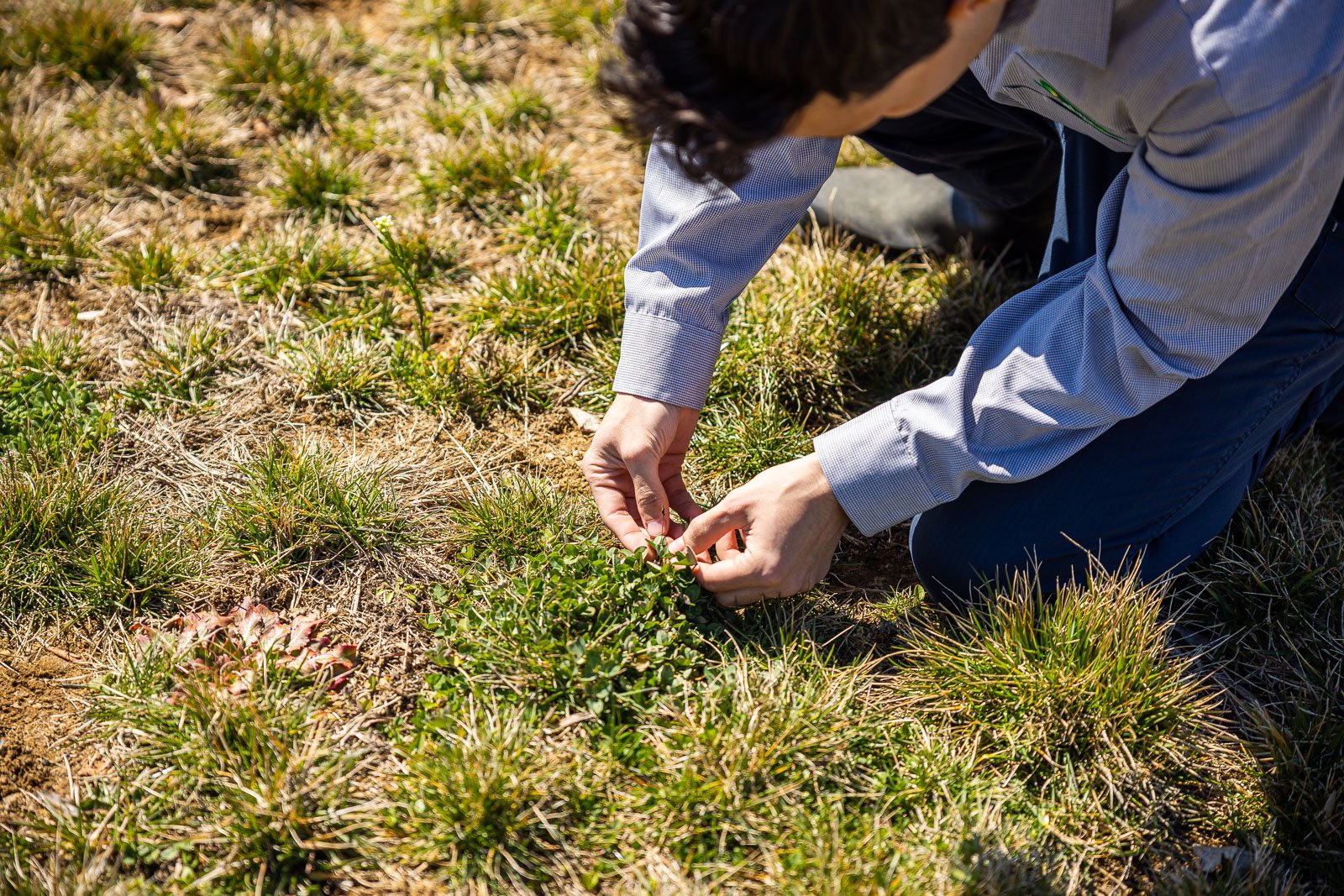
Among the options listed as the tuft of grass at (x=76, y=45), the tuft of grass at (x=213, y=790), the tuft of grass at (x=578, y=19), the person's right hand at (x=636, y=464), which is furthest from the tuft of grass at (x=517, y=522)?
the tuft of grass at (x=76, y=45)

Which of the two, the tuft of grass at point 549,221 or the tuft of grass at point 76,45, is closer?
the tuft of grass at point 549,221

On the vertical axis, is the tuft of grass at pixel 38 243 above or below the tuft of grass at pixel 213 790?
above

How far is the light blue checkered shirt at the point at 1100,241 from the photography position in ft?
5.48

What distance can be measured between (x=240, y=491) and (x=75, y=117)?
6.41 ft

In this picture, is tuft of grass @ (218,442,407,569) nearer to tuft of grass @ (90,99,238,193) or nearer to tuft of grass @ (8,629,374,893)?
tuft of grass @ (8,629,374,893)

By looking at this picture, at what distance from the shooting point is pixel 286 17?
4.03 metres

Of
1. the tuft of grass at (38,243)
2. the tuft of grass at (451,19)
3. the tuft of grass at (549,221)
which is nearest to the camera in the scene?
the tuft of grass at (38,243)

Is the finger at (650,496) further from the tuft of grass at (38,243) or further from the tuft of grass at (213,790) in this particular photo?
the tuft of grass at (38,243)

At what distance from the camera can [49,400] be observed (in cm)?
275

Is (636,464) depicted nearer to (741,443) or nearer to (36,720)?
(741,443)

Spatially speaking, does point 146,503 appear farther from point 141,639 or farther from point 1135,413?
point 1135,413

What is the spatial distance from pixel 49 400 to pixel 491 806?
1.86m

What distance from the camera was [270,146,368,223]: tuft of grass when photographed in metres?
3.31

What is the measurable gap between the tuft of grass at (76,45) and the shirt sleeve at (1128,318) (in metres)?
3.31
